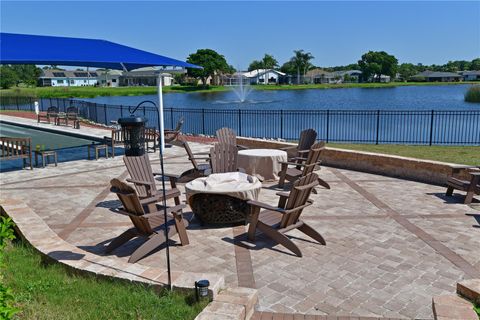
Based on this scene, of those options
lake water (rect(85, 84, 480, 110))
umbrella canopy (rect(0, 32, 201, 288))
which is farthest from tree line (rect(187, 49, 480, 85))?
umbrella canopy (rect(0, 32, 201, 288))

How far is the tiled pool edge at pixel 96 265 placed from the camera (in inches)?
151

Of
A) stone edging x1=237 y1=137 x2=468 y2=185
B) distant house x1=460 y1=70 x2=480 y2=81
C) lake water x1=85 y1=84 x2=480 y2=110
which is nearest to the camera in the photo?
stone edging x1=237 y1=137 x2=468 y2=185

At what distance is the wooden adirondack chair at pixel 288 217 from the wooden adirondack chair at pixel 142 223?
0.96 m

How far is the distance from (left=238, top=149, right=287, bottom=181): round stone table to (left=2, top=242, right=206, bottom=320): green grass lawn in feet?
16.9

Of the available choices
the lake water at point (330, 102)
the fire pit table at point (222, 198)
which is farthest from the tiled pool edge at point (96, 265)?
the lake water at point (330, 102)

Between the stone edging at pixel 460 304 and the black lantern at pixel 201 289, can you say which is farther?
the black lantern at pixel 201 289

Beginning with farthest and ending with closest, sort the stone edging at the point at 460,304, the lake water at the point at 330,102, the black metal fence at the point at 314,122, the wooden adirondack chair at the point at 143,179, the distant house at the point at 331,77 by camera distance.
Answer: the distant house at the point at 331,77 → the lake water at the point at 330,102 → the black metal fence at the point at 314,122 → the wooden adirondack chair at the point at 143,179 → the stone edging at the point at 460,304

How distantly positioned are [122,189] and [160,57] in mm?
8381

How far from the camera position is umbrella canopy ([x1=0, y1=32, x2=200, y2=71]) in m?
9.04

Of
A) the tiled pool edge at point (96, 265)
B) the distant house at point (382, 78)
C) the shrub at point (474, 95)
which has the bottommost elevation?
the tiled pool edge at point (96, 265)

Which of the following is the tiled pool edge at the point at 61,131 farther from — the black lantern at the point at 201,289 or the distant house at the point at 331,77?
the distant house at the point at 331,77

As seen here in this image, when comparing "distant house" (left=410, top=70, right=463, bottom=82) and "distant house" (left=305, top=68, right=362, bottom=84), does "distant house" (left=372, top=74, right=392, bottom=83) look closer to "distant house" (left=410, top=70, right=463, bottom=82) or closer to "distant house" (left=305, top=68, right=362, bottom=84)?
"distant house" (left=305, top=68, right=362, bottom=84)

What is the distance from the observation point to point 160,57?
12.4 meters

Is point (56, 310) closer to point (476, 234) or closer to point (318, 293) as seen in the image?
point (318, 293)
